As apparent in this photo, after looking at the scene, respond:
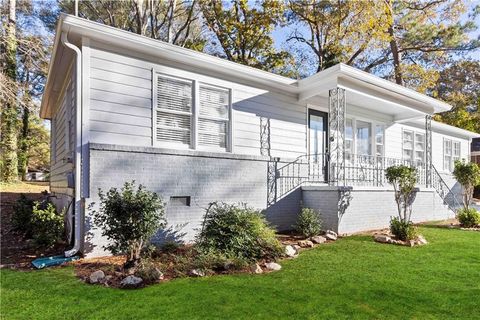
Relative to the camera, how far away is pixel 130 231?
4422mm

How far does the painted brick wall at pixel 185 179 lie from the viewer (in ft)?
17.5

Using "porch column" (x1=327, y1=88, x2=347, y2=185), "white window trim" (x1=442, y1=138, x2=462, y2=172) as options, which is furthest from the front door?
"white window trim" (x1=442, y1=138, x2=462, y2=172)

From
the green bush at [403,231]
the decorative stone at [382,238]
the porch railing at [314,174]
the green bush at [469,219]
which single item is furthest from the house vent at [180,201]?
the green bush at [469,219]

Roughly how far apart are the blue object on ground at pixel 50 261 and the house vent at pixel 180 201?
6.01ft

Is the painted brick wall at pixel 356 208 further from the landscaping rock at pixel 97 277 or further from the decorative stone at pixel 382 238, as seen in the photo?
the landscaping rock at pixel 97 277

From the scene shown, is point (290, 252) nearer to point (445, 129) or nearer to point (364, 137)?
point (364, 137)

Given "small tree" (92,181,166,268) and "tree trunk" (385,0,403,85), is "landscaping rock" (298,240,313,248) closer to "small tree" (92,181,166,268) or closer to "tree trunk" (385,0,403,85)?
"small tree" (92,181,166,268)

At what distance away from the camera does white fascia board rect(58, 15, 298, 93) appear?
5.16 metres

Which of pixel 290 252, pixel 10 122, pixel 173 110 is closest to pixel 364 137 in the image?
pixel 290 252

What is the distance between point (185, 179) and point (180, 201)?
433 millimetres

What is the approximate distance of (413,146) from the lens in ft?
40.3

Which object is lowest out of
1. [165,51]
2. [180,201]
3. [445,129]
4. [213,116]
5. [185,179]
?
[180,201]

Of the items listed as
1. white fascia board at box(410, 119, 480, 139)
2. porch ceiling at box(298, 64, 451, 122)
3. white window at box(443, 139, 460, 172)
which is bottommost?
white window at box(443, 139, 460, 172)

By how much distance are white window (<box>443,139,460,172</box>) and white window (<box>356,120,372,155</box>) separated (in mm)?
5796
